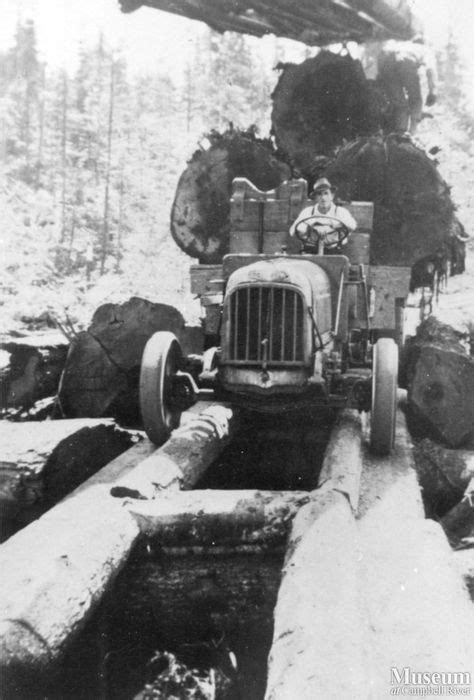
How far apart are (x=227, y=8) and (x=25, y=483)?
586 centimetres

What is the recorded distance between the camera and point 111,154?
38156 millimetres

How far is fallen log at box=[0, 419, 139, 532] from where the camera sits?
428 cm

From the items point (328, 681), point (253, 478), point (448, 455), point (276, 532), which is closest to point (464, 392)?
point (448, 455)

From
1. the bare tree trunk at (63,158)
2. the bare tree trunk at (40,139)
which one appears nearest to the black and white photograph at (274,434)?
the bare tree trunk at (63,158)

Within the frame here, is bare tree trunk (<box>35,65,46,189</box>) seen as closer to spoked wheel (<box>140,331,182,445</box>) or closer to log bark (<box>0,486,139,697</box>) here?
spoked wheel (<box>140,331,182,445</box>)

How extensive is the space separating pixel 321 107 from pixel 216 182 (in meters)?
1.83

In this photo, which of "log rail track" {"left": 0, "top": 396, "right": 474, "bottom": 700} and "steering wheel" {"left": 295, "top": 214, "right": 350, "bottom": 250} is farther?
"steering wheel" {"left": 295, "top": 214, "right": 350, "bottom": 250}

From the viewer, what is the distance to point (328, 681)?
6.48 feet

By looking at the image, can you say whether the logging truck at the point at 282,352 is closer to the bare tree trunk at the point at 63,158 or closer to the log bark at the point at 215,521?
the log bark at the point at 215,521

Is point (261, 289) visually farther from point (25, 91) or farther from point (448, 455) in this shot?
point (25, 91)

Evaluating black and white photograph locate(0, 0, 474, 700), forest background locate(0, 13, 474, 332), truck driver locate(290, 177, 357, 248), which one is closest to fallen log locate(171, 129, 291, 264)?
black and white photograph locate(0, 0, 474, 700)

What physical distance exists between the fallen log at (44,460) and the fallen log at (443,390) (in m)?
2.90

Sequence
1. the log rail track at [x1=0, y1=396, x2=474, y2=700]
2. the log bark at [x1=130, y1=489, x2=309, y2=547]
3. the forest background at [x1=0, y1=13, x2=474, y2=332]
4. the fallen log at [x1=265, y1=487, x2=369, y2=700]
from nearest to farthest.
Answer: the fallen log at [x1=265, y1=487, x2=369, y2=700] < the log rail track at [x1=0, y1=396, x2=474, y2=700] < the log bark at [x1=130, y1=489, x2=309, y2=547] < the forest background at [x1=0, y1=13, x2=474, y2=332]

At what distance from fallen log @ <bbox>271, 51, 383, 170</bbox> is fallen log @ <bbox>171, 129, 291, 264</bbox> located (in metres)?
0.44
